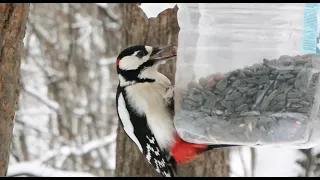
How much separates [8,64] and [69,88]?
2750 millimetres

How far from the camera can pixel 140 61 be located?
4.98 feet

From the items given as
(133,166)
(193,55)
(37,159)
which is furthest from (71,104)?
(193,55)

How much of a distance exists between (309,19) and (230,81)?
0.21m

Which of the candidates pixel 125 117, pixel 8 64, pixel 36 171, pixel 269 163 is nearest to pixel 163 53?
pixel 125 117

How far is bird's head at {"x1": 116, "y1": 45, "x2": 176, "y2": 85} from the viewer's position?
1.50m

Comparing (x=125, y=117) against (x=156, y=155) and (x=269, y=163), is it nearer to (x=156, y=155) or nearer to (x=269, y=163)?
(x=156, y=155)

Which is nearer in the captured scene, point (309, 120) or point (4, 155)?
point (309, 120)

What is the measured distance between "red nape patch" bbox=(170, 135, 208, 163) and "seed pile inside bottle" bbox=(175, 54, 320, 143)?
104 mm

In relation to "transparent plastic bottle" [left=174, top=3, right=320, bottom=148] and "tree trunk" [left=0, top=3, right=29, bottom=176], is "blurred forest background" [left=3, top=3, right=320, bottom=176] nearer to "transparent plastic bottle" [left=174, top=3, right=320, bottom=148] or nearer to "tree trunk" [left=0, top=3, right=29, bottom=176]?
"tree trunk" [left=0, top=3, right=29, bottom=176]

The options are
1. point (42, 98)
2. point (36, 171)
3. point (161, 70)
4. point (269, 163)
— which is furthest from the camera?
point (42, 98)

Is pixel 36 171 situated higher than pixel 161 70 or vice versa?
pixel 161 70

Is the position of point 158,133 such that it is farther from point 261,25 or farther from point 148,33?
point 148,33

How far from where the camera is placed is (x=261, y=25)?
1.36 meters

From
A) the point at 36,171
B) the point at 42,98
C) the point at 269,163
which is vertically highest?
the point at 42,98
